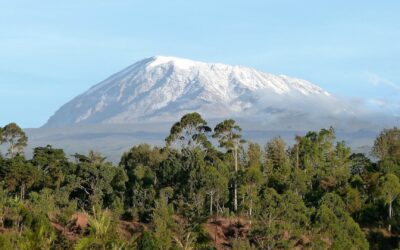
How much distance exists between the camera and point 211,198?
7162 centimetres

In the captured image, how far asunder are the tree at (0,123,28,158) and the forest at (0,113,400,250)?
417 inches

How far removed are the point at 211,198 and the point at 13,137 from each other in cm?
3738

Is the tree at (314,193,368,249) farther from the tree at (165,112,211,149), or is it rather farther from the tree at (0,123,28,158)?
the tree at (0,123,28,158)

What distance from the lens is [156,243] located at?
50.5m

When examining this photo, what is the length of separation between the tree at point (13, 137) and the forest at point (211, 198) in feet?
34.7

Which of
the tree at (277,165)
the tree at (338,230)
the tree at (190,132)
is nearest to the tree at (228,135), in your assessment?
the tree at (190,132)

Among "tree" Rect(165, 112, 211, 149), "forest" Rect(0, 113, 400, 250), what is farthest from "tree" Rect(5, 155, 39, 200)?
"tree" Rect(165, 112, 211, 149)

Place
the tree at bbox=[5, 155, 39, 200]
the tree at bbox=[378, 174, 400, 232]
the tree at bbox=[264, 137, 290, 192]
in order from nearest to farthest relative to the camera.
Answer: the tree at bbox=[378, 174, 400, 232] < the tree at bbox=[5, 155, 39, 200] < the tree at bbox=[264, 137, 290, 192]

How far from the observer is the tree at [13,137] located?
96.6m

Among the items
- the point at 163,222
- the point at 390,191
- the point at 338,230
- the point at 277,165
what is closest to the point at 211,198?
the point at 163,222

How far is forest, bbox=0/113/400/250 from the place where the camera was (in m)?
60.0

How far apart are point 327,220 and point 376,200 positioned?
14545 mm

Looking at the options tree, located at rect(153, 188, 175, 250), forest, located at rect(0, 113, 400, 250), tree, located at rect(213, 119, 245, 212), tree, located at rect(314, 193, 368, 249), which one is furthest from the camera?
tree, located at rect(213, 119, 245, 212)

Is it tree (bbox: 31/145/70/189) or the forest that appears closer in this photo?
the forest
